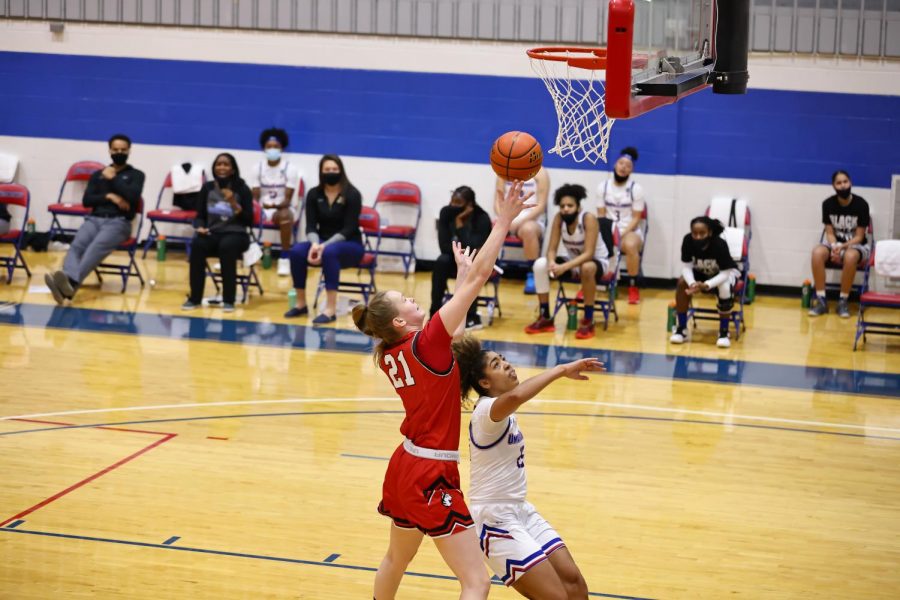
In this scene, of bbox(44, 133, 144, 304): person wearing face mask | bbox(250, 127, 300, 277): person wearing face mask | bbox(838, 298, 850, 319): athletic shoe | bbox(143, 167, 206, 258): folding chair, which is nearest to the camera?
Result: bbox(44, 133, 144, 304): person wearing face mask

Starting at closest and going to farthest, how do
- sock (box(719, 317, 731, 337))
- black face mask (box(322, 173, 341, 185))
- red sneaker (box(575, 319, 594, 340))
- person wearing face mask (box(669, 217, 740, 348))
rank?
1. person wearing face mask (box(669, 217, 740, 348))
2. sock (box(719, 317, 731, 337))
3. red sneaker (box(575, 319, 594, 340))
4. black face mask (box(322, 173, 341, 185))

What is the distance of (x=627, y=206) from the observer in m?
13.8

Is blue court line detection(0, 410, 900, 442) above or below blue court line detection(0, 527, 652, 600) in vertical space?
above

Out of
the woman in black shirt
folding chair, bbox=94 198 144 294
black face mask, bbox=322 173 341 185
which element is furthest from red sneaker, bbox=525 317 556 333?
folding chair, bbox=94 198 144 294

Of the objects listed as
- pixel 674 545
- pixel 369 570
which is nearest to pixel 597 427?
pixel 674 545

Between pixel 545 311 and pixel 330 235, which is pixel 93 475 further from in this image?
pixel 545 311

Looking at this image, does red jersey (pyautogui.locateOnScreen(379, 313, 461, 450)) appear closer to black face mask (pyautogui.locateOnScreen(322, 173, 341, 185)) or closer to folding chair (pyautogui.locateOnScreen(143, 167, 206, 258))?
black face mask (pyautogui.locateOnScreen(322, 173, 341, 185))

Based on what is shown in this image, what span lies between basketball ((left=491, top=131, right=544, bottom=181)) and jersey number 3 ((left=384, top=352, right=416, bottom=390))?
1.43m

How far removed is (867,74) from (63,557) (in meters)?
11.0

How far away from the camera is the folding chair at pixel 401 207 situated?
14.2 m

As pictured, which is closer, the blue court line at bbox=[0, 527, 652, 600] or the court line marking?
the blue court line at bbox=[0, 527, 652, 600]

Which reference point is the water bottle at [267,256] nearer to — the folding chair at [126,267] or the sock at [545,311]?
the folding chair at [126,267]

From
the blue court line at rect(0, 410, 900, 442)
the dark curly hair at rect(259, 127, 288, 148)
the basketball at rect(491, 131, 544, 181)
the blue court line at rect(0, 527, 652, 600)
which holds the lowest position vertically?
the blue court line at rect(0, 527, 652, 600)

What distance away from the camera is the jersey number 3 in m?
4.72
